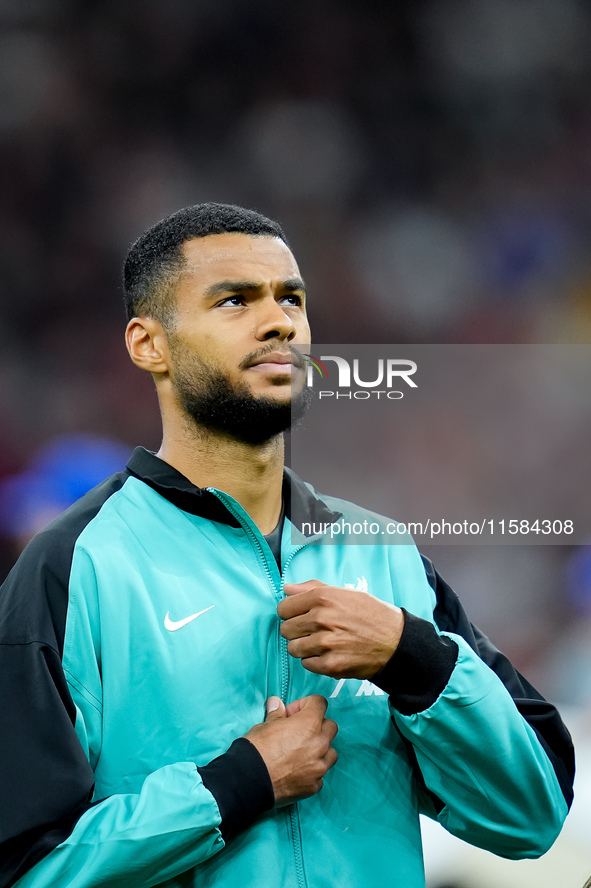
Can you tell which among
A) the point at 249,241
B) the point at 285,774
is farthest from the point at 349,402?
the point at 285,774

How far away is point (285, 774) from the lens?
112cm

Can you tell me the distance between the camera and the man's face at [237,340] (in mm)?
1360

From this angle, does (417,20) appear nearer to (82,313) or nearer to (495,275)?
(495,275)

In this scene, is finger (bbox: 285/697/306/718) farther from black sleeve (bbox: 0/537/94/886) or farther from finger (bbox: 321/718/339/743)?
black sleeve (bbox: 0/537/94/886)

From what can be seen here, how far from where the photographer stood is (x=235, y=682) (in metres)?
1.20

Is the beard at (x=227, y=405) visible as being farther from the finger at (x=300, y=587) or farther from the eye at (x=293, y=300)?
the finger at (x=300, y=587)

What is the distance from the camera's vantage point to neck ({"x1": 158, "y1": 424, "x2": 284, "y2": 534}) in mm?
1398

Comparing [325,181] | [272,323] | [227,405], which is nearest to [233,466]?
[227,405]

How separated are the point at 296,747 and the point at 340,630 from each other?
158 millimetres

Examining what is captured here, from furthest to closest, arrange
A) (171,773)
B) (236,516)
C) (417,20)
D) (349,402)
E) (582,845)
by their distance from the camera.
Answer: (417,20) < (582,845) < (349,402) < (236,516) < (171,773)

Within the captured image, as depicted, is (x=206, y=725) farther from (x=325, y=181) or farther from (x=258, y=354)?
(x=325, y=181)

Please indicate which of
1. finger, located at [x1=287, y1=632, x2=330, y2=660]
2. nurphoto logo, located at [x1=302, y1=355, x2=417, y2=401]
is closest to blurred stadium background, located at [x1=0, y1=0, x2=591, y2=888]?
nurphoto logo, located at [x1=302, y1=355, x2=417, y2=401]

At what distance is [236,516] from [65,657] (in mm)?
319

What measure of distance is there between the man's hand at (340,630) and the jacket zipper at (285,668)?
73 mm
